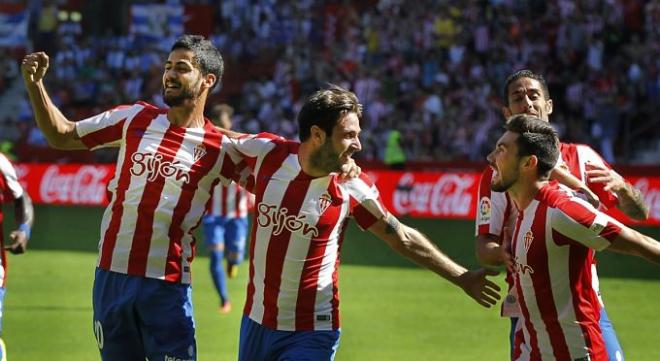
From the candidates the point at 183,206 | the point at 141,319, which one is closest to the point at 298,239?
the point at 183,206

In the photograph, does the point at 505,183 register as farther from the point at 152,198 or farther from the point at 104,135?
the point at 104,135

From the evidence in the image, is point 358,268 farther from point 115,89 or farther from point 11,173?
point 115,89

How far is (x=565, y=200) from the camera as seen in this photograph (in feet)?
19.1

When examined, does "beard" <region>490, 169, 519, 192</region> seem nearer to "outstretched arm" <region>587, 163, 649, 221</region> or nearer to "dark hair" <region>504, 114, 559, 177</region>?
"dark hair" <region>504, 114, 559, 177</region>

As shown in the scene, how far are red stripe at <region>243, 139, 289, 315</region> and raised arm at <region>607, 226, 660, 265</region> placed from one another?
73.5 inches

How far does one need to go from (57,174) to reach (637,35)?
13.1 metres

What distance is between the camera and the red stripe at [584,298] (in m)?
5.83

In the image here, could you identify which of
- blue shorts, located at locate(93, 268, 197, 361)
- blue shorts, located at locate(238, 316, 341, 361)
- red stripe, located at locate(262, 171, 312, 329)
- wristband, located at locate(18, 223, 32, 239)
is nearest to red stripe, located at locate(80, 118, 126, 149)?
blue shorts, located at locate(93, 268, 197, 361)

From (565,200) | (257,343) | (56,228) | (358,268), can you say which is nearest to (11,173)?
(257,343)

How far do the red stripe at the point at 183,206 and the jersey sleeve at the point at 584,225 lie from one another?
2.12m

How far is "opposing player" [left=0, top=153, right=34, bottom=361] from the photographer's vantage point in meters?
7.91

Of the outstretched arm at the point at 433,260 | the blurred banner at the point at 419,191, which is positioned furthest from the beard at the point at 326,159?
the blurred banner at the point at 419,191

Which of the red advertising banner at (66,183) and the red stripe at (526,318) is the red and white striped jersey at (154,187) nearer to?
the red stripe at (526,318)

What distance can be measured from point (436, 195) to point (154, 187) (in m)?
14.4
